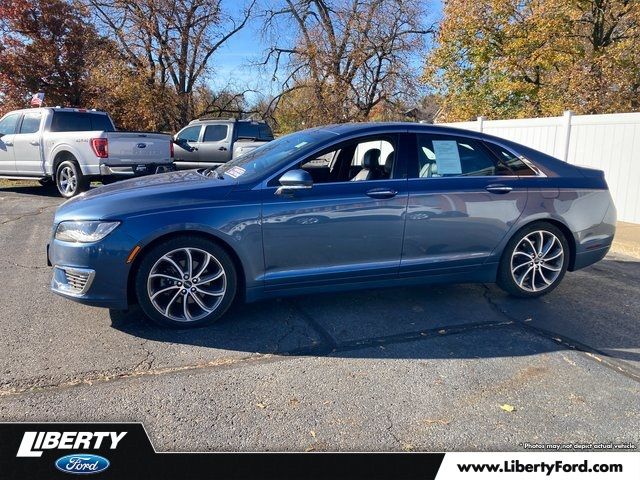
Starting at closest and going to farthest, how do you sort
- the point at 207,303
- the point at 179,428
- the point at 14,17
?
the point at 179,428 → the point at 207,303 → the point at 14,17

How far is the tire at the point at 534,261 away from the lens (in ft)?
15.0

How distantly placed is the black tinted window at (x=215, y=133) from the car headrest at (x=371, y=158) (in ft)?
29.0

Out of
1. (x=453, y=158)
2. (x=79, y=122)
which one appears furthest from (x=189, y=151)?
(x=453, y=158)

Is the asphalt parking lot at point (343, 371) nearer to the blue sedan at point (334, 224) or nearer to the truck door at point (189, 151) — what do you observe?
the blue sedan at point (334, 224)

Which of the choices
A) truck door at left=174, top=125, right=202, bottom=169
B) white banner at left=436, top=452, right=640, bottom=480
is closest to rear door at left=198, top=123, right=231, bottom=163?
truck door at left=174, top=125, right=202, bottom=169

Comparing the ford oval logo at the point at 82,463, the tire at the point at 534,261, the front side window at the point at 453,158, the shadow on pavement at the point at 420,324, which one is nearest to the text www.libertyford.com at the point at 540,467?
the shadow on pavement at the point at 420,324

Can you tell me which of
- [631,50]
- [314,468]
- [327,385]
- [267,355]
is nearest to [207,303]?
[267,355]

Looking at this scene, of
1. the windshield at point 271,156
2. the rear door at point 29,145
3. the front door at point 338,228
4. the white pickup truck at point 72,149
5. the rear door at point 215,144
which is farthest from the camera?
the rear door at point 215,144

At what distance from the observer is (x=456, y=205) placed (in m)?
4.26

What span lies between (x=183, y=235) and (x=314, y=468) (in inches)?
79.5

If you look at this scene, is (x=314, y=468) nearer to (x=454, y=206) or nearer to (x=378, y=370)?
(x=378, y=370)

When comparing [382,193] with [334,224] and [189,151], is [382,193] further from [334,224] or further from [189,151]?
[189,151]

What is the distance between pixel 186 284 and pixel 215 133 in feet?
32.1

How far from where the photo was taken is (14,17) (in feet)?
62.2
